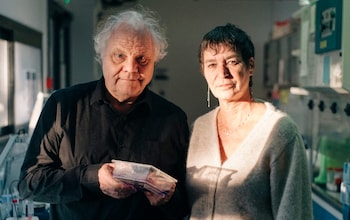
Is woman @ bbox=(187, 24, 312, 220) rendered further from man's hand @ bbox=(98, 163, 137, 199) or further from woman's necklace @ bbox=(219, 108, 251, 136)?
man's hand @ bbox=(98, 163, 137, 199)

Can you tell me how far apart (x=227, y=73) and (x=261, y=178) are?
14.8 inches

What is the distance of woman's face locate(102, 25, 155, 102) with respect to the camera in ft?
5.58

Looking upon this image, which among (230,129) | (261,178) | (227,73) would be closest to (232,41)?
(227,73)

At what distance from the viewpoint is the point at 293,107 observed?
4.30 metres

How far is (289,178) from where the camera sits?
1.54 metres

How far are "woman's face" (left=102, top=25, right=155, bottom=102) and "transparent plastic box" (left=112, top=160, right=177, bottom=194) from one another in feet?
0.99

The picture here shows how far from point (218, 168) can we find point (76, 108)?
0.57 m

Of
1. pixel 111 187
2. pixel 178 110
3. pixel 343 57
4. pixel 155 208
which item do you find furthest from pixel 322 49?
pixel 111 187

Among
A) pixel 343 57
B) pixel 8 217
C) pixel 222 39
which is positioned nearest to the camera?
pixel 222 39

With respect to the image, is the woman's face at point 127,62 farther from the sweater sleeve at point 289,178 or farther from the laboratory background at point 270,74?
the sweater sleeve at point 289,178

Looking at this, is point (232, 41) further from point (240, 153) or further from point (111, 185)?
point (111, 185)

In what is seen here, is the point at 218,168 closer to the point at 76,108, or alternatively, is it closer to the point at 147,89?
the point at 147,89

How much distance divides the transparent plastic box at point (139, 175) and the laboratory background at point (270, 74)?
19.1 inches

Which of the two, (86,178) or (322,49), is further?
(322,49)
